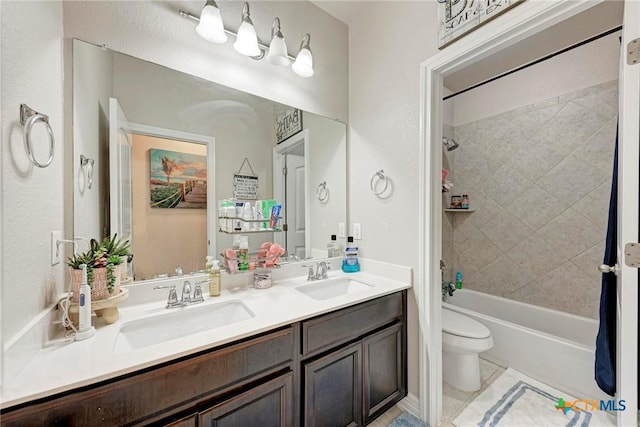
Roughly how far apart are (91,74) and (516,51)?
2962mm

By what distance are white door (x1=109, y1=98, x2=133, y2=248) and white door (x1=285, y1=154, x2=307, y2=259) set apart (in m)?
0.88

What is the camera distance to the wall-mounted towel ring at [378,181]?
175cm

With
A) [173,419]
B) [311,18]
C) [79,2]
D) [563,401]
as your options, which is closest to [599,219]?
[563,401]

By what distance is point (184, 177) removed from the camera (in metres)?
1.39

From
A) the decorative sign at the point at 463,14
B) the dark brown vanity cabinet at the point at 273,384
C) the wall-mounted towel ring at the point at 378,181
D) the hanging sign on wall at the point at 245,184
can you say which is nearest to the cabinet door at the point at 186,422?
the dark brown vanity cabinet at the point at 273,384

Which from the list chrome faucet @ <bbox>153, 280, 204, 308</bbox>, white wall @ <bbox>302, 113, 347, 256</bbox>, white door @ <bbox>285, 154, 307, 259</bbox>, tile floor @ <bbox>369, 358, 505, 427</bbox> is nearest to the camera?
chrome faucet @ <bbox>153, 280, 204, 308</bbox>

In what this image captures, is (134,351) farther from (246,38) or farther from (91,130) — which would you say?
(246,38)

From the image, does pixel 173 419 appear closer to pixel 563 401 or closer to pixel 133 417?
pixel 133 417

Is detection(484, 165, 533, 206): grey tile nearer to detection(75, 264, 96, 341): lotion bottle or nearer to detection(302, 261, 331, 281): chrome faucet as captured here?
detection(302, 261, 331, 281): chrome faucet

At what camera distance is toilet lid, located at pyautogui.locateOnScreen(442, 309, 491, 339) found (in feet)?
5.74

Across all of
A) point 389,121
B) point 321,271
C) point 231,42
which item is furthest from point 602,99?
point 231,42

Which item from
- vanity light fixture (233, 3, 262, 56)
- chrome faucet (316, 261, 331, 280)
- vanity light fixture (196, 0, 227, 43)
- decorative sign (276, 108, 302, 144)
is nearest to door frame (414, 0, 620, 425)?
chrome faucet (316, 261, 331, 280)

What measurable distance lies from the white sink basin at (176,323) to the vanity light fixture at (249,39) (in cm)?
138

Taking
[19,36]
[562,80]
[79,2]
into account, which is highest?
[562,80]
